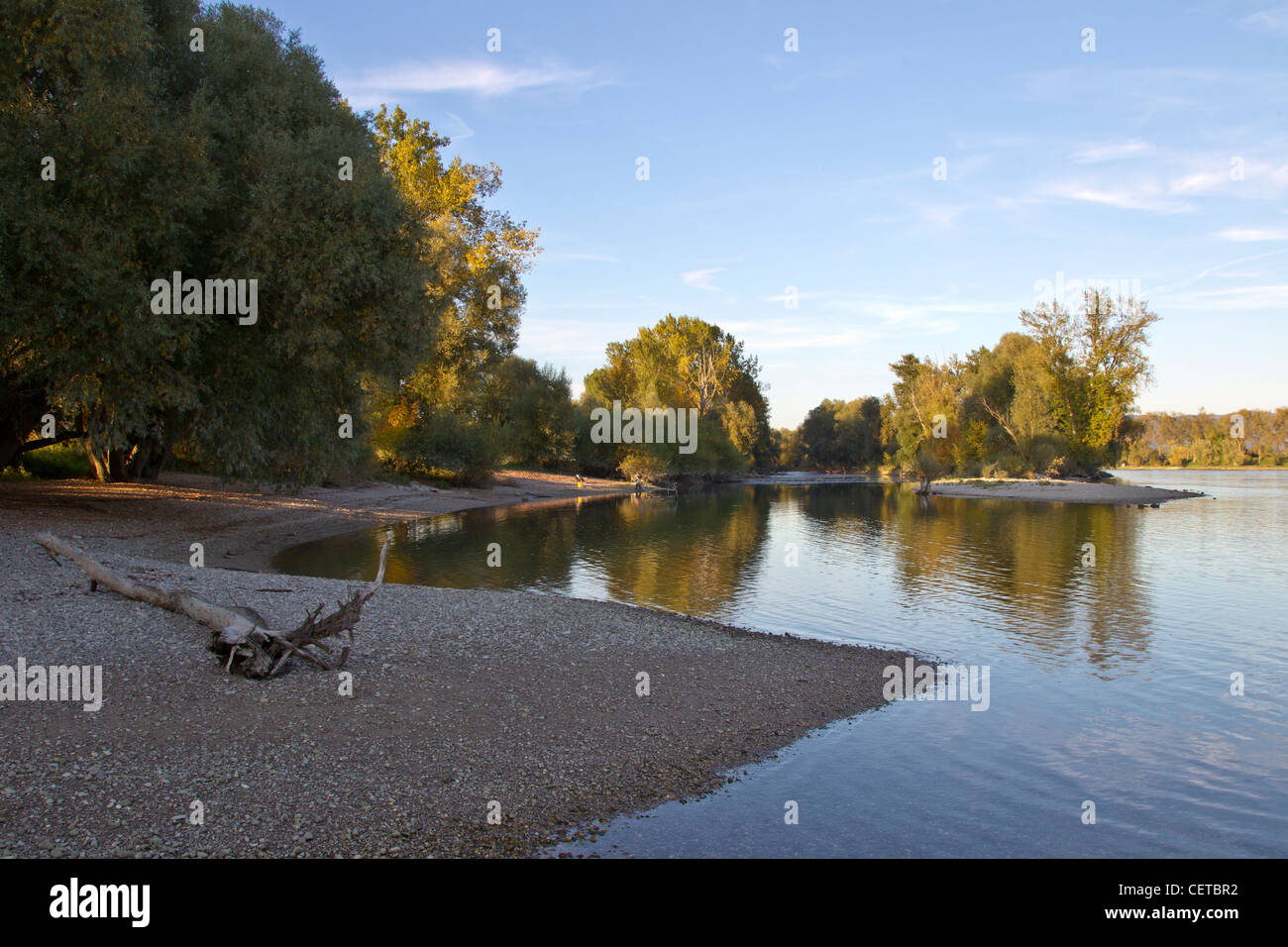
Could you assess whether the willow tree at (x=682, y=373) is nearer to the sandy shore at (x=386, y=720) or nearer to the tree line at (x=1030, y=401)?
the tree line at (x=1030, y=401)

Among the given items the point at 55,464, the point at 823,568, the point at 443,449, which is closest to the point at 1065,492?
the point at 443,449

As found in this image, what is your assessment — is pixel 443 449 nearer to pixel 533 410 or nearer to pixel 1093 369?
pixel 533 410

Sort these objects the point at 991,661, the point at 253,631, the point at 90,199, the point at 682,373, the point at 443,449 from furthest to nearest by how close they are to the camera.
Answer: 1. the point at 682,373
2. the point at 443,449
3. the point at 90,199
4. the point at 991,661
5. the point at 253,631

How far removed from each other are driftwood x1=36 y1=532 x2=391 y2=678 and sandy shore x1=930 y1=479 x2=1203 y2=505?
6870 cm

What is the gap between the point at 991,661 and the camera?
16.1 m

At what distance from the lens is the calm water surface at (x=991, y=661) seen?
880 cm

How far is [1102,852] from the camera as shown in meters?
8.39

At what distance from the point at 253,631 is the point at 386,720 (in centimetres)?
256

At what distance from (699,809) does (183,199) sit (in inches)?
685

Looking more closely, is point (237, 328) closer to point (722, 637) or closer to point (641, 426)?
point (722, 637)

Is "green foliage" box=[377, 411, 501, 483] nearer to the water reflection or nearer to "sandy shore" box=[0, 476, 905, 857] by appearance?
the water reflection

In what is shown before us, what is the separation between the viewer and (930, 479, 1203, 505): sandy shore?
69812 mm

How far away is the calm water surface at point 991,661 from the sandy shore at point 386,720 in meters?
0.94

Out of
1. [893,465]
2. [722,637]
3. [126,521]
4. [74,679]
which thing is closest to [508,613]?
[722,637]
